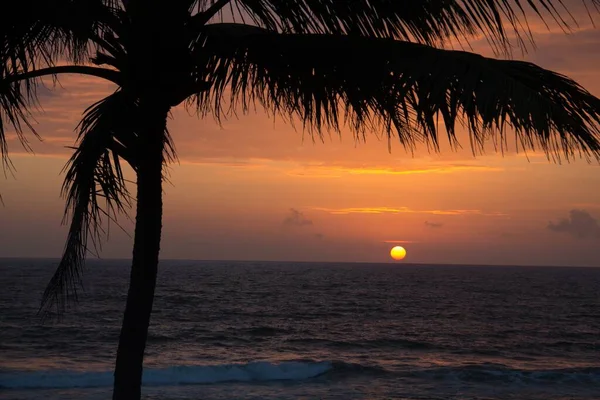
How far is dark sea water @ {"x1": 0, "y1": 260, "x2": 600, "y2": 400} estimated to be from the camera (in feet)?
61.5

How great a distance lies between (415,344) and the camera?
29.5 metres

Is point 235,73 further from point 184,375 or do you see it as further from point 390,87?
point 184,375

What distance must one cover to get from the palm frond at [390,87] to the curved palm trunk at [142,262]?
507mm

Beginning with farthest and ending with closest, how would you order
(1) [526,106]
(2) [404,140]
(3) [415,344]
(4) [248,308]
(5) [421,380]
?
(4) [248,308]
(3) [415,344]
(5) [421,380]
(2) [404,140]
(1) [526,106]

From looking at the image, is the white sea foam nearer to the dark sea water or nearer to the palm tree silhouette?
the dark sea water

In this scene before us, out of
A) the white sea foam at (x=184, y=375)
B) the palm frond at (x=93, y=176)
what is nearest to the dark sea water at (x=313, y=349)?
the white sea foam at (x=184, y=375)

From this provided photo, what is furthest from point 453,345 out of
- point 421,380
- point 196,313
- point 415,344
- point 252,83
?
point 252,83

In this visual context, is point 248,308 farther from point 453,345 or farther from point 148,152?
point 148,152

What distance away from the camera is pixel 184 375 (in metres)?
20.5

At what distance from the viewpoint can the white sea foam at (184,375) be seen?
18844 mm

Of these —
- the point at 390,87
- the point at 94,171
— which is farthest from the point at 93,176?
the point at 390,87

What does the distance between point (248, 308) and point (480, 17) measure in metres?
42.7

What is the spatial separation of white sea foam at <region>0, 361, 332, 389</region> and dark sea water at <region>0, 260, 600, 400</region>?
4cm

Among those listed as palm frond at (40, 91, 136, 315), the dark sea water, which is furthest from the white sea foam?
palm frond at (40, 91, 136, 315)
